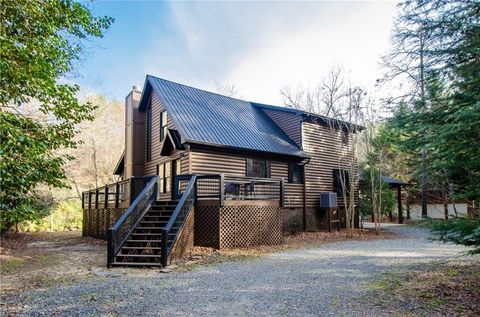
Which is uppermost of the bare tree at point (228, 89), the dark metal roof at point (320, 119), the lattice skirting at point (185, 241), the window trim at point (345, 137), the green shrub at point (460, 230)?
the bare tree at point (228, 89)

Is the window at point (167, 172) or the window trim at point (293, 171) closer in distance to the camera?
the window at point (167, 172)

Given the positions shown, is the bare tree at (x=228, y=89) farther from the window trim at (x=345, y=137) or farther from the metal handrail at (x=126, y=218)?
the metal handrail at (x=126, y=218)

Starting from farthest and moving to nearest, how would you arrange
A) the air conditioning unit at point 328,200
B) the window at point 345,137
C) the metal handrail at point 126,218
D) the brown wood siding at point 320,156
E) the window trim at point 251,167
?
1. the window at point 345,137
2. the brown wood siding at point 320,156
3. the air conditioning unit at point 328,200
4. the window trim at point 251,167
5. the metal handrail at point 126,218

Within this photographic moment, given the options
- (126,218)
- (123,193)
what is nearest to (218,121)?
(123,193)

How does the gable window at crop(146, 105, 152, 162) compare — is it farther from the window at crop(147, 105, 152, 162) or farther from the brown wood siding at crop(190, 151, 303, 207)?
the brown wood siding at crop(190, 151, 303, 207)

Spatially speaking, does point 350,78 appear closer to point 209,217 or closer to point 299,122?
point 299,122

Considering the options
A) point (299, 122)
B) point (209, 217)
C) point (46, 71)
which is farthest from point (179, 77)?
point (46, 71)

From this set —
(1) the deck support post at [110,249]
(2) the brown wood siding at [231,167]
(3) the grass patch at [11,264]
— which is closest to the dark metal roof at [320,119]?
(2) the brown wood siding at [231,167]

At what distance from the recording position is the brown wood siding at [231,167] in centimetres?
1316

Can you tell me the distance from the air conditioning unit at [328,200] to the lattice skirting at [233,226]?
540 cm

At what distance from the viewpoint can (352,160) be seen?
15.8 meters

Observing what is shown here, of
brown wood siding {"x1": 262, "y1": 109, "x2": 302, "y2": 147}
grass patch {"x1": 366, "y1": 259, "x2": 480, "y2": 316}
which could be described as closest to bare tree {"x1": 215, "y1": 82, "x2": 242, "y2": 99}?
brown wood siding {"x1": 262, "y1": 109, "x2": 302, "y2": 147}

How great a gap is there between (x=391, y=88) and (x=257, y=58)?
12.1 m

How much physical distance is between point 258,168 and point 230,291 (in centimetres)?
964
